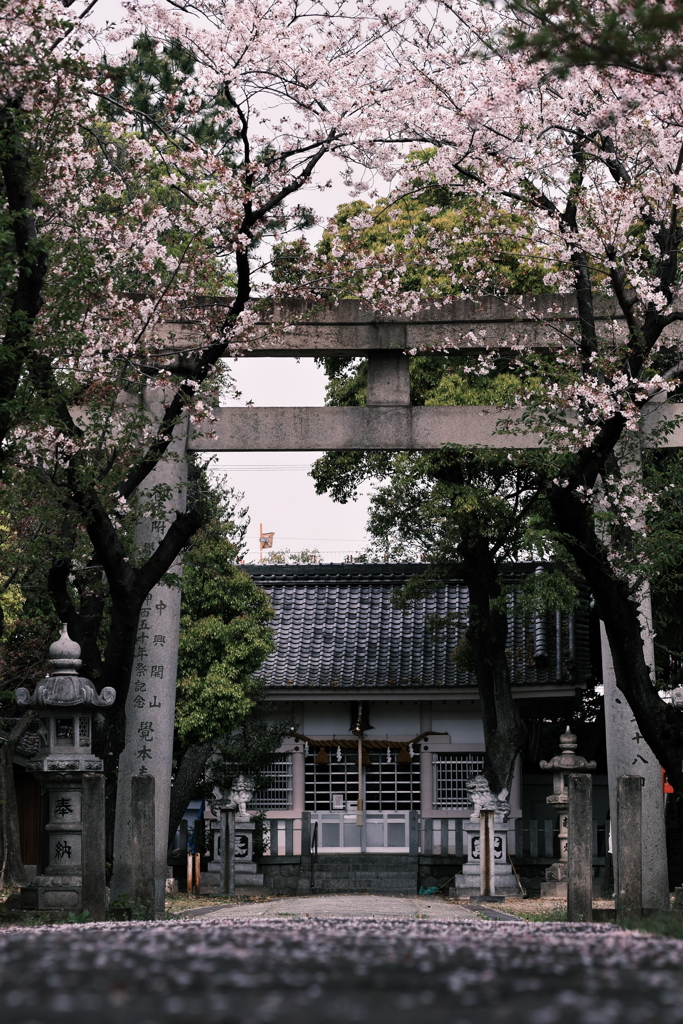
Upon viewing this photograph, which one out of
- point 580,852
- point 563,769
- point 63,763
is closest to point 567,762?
point 563,769

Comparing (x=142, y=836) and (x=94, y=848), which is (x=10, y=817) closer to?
(x=94, y=848)

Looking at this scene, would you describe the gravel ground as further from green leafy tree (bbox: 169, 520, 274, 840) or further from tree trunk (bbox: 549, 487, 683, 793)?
green leafy tree (bbox: 169, 520, 274, 840)

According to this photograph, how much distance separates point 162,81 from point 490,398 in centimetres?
846

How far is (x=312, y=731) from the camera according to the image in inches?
1046

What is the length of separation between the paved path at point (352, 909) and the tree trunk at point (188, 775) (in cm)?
331

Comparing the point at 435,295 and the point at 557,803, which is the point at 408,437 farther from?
the point at 557,803

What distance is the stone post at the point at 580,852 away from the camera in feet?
33.1

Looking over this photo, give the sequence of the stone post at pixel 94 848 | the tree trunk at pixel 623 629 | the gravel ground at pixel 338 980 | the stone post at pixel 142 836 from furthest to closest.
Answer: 1. the tree trunk at pixel 623 629
2. the stone post at pixel 142 836
3. the stone post at pixel 94 848
4. the gravel ground at pixel 338 980

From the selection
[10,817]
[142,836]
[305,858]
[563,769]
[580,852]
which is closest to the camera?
[142,836]

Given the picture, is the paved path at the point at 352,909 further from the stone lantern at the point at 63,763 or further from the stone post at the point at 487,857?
the stone lantern at the point at 63,763

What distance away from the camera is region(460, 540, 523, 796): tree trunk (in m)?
22.8

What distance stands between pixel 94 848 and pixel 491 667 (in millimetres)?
14227

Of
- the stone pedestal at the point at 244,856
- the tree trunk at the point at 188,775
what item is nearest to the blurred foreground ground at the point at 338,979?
the tree trunk at the point at 188,775

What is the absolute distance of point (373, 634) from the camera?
1081 inches
